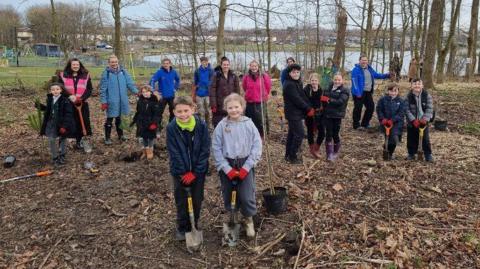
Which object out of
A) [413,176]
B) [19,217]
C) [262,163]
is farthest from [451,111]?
[19,217]

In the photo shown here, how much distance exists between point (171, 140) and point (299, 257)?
5.91 ft

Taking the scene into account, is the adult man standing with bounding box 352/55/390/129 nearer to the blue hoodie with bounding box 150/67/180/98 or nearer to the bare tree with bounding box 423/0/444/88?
the blue hoodie with bounding box 150/67/180/98

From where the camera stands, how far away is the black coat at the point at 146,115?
7105mm

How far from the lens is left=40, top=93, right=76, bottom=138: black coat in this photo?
22.8 feet

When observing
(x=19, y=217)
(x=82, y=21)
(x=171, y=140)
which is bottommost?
(x=19, y=217)

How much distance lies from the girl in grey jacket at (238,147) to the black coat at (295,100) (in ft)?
7.78

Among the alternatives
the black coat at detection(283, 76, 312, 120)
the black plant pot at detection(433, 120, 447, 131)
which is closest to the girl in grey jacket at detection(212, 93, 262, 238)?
the black coat at detection(283, 76, 312, 120)

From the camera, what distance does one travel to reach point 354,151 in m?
8.05

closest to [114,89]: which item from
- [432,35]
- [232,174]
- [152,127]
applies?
[152,127]

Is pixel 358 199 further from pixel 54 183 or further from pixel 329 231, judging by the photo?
pixel 54 183

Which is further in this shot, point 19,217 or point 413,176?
point 413,176

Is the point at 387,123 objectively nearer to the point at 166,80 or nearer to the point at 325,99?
the point at 325,99

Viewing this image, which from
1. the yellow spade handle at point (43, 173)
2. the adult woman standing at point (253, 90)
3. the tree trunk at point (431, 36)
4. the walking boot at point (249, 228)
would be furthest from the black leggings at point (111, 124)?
the tree trunk at point (431, 36)

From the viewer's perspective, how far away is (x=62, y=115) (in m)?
7.00
